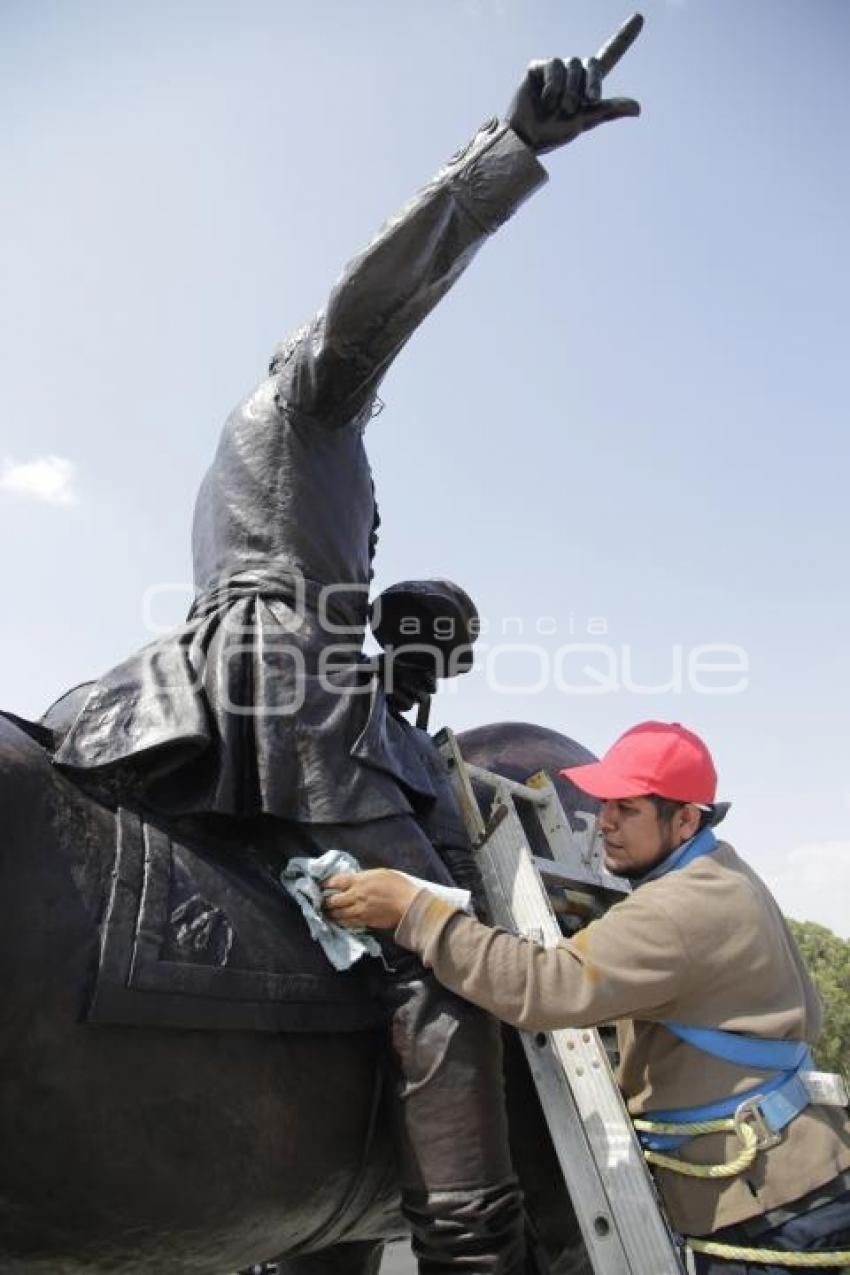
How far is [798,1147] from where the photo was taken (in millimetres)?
2139

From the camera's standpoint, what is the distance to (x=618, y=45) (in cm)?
293

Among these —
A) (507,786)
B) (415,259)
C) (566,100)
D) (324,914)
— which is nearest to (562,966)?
(324,914)

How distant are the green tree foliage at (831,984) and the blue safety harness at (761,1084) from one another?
3178cm

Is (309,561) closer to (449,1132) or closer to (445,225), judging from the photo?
(445,225)

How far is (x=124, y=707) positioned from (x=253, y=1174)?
3.82 feet

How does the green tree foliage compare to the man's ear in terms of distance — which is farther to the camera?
the green tree foliage

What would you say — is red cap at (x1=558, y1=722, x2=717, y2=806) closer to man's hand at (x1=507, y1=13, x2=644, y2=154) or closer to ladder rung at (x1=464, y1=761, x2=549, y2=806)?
ladder rung at (x1=464, y1=761, x2=549, y2=806)

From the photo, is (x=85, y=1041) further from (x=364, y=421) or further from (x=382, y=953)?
(x=364, y=421)

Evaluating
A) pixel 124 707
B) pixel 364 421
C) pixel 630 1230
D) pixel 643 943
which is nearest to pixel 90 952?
pixel 124 707

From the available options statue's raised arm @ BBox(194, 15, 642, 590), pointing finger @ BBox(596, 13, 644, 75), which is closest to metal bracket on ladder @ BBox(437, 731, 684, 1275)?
statue's raised arm @ BBox(194, 15, 642, 590)

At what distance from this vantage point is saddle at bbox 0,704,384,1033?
2.06 meters

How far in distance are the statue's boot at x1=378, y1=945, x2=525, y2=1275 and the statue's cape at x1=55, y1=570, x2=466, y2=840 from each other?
1.55 feet

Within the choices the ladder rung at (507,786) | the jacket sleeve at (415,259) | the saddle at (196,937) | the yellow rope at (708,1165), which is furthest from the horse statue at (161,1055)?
the jacket sleeve at (415,259)

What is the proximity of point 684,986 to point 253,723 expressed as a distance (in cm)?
128
